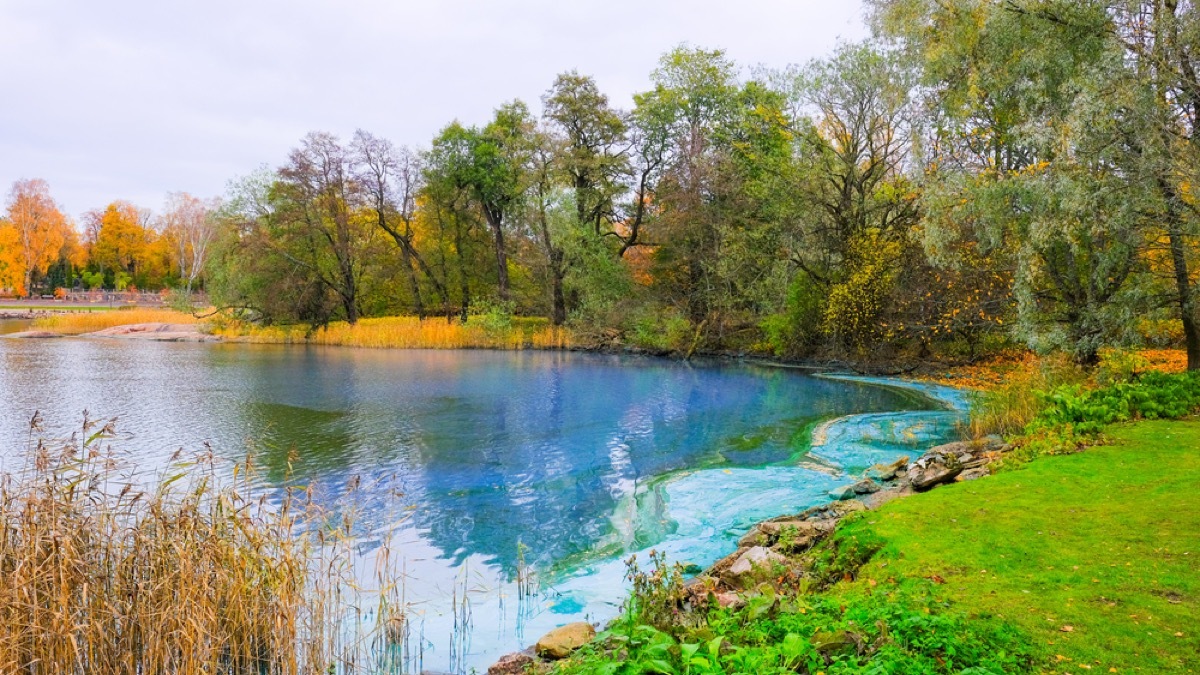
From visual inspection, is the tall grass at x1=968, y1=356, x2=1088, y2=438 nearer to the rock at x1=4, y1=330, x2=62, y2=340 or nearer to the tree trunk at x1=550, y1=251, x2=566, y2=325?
the tree trunk at x1=550, y1=251, x2=566, y2=325

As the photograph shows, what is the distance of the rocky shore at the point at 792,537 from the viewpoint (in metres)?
5.06

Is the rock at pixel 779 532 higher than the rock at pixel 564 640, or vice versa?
the rock at pixel 779 532

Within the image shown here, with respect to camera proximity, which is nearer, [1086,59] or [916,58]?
[1086,59]

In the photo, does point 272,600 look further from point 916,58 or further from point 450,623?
point 916,58

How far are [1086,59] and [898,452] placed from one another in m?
8.13

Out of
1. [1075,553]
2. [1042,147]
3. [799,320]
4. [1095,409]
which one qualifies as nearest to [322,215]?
[799,320]

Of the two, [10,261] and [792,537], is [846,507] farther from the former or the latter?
[10,261]

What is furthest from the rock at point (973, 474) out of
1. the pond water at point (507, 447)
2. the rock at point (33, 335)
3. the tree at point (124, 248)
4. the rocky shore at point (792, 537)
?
the tree at point (124, 248)

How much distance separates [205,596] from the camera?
450 cm

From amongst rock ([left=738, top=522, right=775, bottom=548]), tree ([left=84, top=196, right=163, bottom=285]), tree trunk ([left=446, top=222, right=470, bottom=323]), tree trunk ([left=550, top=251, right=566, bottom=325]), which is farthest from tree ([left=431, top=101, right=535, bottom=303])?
tree ([left=84, top=196, right=163, bottom=285])

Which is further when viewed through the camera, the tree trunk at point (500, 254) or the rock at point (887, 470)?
the tree trunk at point (500, 254)

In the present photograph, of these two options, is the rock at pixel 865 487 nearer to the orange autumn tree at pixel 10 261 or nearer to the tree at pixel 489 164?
the tree at pixel 489 164

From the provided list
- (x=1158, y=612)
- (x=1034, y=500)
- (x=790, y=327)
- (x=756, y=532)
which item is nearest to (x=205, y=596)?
(x=756, y=532)

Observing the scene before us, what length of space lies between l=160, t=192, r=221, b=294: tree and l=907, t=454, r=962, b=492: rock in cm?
7443
